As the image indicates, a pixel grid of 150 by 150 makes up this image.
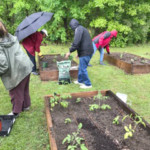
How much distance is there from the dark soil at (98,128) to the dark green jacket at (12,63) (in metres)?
0.91

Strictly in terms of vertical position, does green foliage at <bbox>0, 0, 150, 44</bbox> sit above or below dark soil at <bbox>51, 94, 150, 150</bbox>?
above

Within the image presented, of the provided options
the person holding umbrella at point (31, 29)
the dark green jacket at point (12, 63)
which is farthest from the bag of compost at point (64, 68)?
the dark green jacket at point (12, 63)

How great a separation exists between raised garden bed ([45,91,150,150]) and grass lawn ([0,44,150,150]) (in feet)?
0.99

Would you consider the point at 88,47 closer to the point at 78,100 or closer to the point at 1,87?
the point at 78,100

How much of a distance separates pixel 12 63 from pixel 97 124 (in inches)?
66.0

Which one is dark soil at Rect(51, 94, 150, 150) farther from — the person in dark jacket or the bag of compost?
the bag of compost

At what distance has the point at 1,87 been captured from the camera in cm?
447

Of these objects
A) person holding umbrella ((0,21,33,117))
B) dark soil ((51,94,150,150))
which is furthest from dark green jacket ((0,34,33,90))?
dark soil ((51,94,150,150))

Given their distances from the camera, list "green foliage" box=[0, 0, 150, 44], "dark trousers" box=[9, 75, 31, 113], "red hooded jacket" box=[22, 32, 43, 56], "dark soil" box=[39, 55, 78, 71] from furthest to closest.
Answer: "green foliage" box=[0, 0, 150, 44]
"dark soil" box=[39, 55, 78, 71]
"red hooded jacket" box=[22, 32, 43, 56]
"dark trousers" box=[9, 75, 31, 113]

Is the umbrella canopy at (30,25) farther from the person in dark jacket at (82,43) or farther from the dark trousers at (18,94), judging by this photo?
the dark trousers at (18,94)

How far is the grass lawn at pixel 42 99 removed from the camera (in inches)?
98.2

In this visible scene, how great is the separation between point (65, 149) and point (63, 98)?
136cm

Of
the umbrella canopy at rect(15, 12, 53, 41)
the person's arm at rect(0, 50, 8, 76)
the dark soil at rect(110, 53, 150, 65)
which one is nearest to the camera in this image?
the person's arm at rect(0, 50, 8, 76)

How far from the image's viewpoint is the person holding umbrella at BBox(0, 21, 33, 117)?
2.33 m
